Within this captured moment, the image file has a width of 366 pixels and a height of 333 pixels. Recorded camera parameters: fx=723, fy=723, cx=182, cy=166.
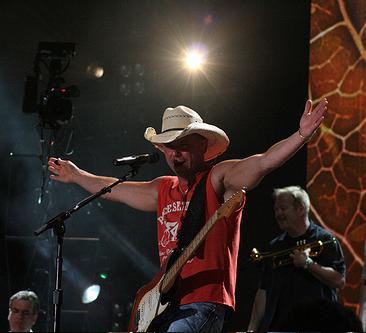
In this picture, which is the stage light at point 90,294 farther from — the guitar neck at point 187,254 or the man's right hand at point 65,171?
the guitar neck at point 187,254

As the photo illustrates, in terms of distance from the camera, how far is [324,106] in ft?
11.8

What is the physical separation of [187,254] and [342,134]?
3.90 meters

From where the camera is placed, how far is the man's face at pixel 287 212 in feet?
17.8

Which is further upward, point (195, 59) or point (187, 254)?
point (195, 59)

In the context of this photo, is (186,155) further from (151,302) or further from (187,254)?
(151,302)

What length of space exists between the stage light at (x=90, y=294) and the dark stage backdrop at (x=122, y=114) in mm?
95

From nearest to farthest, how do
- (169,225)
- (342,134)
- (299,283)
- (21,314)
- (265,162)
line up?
(265,162) → (169,225) → (299,283) → (21,314) → (342,134)

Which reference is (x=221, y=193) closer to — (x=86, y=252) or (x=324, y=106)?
(x=324, y=106)

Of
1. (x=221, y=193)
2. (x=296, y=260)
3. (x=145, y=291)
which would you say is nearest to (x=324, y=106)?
(x=221, y=193)

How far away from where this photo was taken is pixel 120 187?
4.63 metres

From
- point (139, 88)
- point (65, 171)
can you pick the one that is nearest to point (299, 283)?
point (65, 171)

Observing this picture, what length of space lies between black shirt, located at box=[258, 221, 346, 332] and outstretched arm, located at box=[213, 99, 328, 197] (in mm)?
1580

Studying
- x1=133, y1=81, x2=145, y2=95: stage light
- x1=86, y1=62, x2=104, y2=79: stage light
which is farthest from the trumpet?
x1=86, y1=62, x2=104, y2=79: stage light

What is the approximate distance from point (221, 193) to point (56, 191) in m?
3.97
